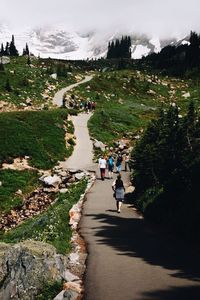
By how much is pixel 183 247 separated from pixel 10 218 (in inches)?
689

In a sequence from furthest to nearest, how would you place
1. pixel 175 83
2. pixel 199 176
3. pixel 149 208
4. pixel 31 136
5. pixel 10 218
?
pixel 175 83 → pixel 31 136 → pixel 10 218 → pixel 149 208 → pixel 199 176

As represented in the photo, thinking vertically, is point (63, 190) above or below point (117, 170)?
below

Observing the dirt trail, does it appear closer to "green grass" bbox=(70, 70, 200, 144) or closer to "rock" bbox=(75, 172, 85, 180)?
"green grass" bbox=(70, 70, 200, 144)

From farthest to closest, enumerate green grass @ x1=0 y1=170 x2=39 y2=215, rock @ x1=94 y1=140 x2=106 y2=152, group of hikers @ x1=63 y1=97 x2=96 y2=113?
1. group of hikers @ x1=63 y1=97 x2=96 y2=113
2. rock @ x1=94 y1=140 x2=106 y2=152
3. green grass @ x1=0 y1=170 x2=39 y2=215

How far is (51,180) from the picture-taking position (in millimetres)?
40969

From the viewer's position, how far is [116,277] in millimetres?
16656

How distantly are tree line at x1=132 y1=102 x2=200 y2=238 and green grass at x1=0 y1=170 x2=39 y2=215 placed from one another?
10076 millimetres

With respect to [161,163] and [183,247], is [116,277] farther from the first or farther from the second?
[161,163]

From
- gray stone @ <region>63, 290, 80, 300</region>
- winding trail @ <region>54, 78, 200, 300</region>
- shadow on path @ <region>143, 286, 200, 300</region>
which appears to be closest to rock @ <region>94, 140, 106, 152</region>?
winding trail @ <region>54, 78, 200, 300</region>

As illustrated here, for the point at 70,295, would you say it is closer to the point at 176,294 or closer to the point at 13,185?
the point at 176,294

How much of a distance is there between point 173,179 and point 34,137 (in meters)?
28.6

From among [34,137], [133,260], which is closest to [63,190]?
[34,137]

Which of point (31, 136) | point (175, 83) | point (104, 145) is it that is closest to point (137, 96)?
point (175, 83)

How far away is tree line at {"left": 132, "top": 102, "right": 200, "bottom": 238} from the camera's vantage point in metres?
23.1
